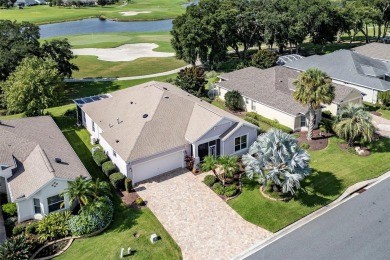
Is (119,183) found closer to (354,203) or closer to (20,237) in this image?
(20,237)

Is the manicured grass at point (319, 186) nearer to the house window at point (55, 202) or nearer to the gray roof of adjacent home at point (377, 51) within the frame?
the house window at point (55, 202)

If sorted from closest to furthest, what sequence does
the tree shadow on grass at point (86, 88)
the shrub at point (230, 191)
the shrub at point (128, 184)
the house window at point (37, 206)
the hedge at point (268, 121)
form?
the house window at point (37, 206) < the shrub at point (230, 191) < the shrub at point (128, 184) < the hedge at point (268, 121) < the tree shadow on grass at point (86, 88)

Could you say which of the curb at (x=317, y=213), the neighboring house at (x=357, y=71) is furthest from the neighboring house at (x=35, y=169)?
the neighboring house at (x=357, y=71)

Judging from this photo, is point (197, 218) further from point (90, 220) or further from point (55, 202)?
point (55, 202)

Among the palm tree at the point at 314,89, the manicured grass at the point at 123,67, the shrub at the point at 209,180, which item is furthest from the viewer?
the manicured grass at the point at 123,67

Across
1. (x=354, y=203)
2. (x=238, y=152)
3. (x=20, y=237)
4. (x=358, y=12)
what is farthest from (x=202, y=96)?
(x=358, y=12)
